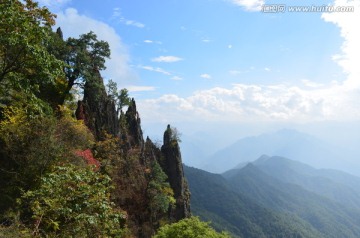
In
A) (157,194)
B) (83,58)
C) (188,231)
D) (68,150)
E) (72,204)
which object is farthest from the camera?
(157,194)

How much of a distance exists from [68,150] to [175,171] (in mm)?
45695

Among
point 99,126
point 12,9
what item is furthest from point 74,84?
point 12,9

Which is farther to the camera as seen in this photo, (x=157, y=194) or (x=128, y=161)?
(x=157, y=194)

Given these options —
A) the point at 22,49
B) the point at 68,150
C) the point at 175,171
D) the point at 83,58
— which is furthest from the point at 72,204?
the point at 175,171

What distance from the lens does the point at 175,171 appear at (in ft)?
231

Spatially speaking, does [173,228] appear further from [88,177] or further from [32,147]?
[88,177]

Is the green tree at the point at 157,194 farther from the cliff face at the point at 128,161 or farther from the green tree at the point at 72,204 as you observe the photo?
the green tree at the point at 72,204

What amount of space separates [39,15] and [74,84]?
2867 cm

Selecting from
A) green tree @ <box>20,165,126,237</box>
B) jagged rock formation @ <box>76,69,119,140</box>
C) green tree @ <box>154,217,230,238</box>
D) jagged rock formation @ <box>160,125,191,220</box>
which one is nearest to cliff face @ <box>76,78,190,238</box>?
jagged rock formation @ <box>76,69,119,140</box>

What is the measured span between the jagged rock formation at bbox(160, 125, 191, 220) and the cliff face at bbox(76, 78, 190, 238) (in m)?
0.22

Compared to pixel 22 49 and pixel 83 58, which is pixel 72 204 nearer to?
pixel 22 49

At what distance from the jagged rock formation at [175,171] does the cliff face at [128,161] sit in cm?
22

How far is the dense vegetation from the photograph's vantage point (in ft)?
39.1

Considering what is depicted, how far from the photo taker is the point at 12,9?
11555 mm
